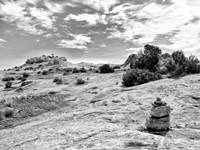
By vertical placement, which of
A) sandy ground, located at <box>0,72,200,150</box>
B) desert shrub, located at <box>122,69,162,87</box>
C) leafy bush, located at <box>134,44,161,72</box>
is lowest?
sandy ground, located at <box>0,72,200,150</box>

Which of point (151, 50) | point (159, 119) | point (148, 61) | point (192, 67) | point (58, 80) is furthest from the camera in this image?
point (151, 50)

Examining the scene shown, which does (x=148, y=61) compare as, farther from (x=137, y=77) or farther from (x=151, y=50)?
(x=137, y=77)

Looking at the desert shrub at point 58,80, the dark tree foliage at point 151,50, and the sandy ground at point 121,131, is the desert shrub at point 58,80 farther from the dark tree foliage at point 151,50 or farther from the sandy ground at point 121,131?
the sandy ground at point 121,131

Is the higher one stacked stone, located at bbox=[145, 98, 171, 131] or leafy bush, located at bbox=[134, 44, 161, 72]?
leafy bush, located at bbox=[134, 44, 161, 72]

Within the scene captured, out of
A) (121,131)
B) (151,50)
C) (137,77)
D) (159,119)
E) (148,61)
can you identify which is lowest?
(121,131)

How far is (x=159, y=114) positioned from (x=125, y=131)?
151cm

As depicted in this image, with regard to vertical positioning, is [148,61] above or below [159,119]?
above

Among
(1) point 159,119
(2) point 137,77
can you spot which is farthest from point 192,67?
(1) point 159,119

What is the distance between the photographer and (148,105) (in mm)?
11164

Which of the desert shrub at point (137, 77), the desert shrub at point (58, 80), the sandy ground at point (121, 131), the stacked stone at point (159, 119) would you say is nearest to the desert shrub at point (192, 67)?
the desert shrub at point (137, 77)

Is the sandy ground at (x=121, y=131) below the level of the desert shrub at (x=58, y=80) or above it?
below

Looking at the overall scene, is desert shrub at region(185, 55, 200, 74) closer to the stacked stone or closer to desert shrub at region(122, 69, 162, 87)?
desert shrub at region(122, 69, 162, 87)

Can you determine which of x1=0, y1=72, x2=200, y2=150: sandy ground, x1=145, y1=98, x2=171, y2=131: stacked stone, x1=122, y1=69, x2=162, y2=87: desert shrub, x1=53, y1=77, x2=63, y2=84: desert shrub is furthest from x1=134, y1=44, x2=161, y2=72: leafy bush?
x1=145, y1=98, x2=171, y2=131: stacked stone

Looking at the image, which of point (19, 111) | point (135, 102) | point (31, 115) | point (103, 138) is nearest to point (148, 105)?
point (135, 102)
